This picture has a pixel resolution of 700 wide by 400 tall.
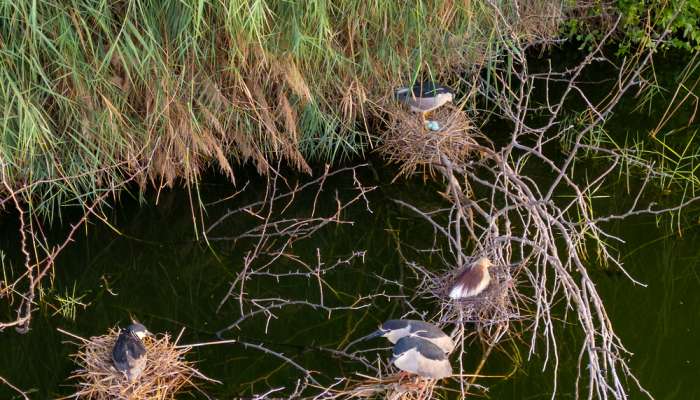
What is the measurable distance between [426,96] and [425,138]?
0.20 meters

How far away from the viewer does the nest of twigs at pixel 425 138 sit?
4.19 m

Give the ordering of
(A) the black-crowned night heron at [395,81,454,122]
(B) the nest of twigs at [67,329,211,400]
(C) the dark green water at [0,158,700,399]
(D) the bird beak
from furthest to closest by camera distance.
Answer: (A) the black-crowned night heron at [395,81,454,122] < (C) the dark green water at [0,158,700,399] < (D) the bird beak < (B) the nest of twigs at [67,329,211,400]

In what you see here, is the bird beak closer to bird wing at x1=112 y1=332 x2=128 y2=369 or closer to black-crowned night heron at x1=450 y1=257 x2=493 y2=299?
black-crowned night heron at x1=450 y1=257 x2=493 y2=299

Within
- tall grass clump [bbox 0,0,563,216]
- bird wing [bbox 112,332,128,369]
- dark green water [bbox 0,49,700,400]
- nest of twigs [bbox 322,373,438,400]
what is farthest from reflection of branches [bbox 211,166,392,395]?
bird wing [bbox 112,332,128,369]

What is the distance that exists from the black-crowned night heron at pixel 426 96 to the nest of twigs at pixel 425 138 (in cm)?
10

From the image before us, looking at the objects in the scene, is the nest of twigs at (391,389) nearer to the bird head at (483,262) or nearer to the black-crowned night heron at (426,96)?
Result: the bird head at (483,262)

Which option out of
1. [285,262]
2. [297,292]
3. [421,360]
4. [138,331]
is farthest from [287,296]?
[421,360]

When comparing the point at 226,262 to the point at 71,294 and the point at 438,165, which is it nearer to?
the point at 71,294

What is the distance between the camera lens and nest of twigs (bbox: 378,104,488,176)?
13.8ft

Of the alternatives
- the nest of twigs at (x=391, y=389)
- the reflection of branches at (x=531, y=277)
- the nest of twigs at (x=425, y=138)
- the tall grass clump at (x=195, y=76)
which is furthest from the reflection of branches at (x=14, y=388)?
the nest of twigs at (x=425, y=138)

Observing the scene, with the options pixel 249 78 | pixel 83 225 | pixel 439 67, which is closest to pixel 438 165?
pixel 439 67

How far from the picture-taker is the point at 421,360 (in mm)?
2812

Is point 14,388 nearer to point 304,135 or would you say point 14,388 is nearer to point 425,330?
point 425,330

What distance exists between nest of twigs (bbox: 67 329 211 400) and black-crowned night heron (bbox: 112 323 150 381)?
1.7 inches
